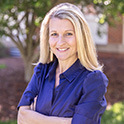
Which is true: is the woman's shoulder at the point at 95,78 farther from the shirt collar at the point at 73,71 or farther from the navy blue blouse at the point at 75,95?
the shirt collar at the point at 73,71

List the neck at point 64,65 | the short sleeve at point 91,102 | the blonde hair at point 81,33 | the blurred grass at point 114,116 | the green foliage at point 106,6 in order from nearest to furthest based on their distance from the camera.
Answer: the short sleeve at point 91,102
the blonde hair at point 81,33
the neck at point 64,65
the blurred grass at point 114,116
the green foliage at point 106,6

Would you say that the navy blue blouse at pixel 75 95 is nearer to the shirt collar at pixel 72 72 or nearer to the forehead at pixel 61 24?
the shirt collar at pixel 72 72

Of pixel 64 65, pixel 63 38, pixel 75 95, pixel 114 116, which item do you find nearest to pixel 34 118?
pixel 75 95

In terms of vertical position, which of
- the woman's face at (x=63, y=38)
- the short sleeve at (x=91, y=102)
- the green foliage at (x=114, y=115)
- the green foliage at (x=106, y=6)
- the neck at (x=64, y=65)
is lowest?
the green foliage at (x=114, y=115)

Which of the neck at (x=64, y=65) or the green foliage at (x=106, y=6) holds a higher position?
the green foliage at (x=106, y=6)

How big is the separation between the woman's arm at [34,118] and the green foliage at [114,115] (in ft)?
10.8

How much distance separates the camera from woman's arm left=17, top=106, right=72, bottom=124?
1.71m

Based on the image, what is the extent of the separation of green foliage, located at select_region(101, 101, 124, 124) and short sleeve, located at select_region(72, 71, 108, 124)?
3.42 m

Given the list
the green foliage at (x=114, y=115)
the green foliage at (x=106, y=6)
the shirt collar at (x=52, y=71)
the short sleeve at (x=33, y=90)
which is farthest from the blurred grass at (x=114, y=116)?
the shirt collar at (x=52, y=71)

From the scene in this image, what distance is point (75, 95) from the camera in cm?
171

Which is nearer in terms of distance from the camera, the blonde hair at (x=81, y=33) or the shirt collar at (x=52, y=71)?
the blonde hair at (x=81, y=33)

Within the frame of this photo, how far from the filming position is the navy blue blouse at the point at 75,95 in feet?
5.40

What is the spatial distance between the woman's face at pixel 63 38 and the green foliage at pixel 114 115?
3.41 meters

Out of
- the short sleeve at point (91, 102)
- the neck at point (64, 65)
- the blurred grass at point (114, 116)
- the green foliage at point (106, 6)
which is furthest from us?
the green foliage at point (106, 6)
